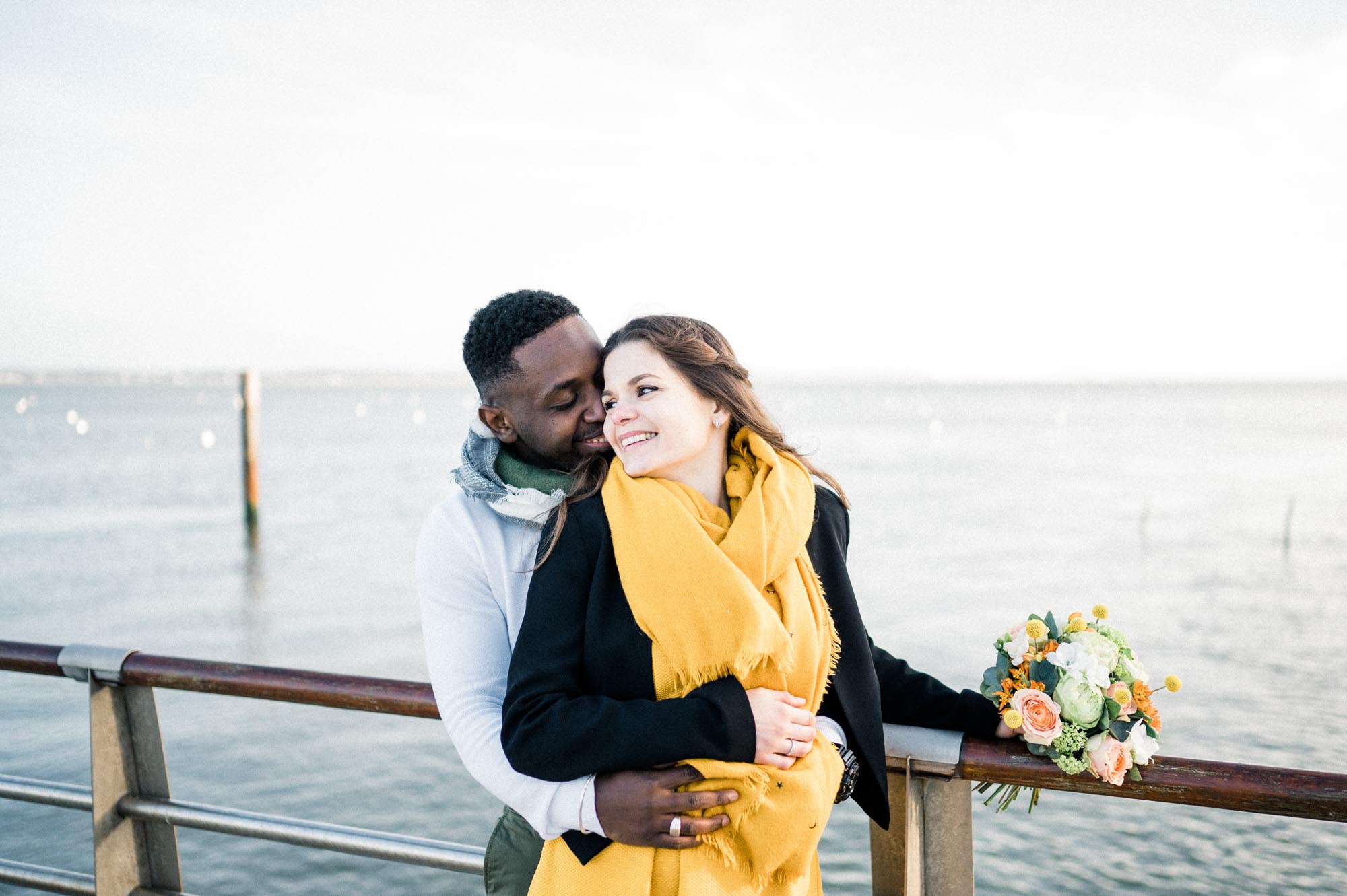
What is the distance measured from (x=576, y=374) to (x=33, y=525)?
23.7 meters

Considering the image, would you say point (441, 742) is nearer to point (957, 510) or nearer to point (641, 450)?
point (641, 450)

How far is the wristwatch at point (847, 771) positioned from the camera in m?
1.69

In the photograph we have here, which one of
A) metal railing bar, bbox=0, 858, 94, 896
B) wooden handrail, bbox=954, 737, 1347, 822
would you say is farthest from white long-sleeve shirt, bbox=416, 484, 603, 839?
metal railing bar, bbox=0, 858, 94, 896

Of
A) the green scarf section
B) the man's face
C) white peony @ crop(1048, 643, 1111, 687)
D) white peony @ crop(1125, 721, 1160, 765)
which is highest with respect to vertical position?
the man's face

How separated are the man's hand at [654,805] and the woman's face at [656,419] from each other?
51 centimetres

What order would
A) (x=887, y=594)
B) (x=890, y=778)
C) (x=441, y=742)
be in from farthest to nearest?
(x=887, y=594)
(x=441, y=742)
(x=890, y=778)

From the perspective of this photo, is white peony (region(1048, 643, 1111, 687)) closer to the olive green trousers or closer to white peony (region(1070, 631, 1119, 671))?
white peony (region(1070, 631, 1119, 671))

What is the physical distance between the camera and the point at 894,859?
1867mm

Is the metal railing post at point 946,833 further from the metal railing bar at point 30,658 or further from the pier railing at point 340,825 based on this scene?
the metal railing bar at point 30,658

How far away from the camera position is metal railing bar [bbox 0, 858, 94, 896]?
258 cm

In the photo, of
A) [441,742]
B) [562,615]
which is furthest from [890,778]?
[441,742]

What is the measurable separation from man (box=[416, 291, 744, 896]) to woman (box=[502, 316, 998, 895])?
5 cm

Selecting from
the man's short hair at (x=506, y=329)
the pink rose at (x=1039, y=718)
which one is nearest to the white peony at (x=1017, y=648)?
the pink rose at (x=1039, y=718)

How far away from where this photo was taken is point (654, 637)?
1.57 meters
